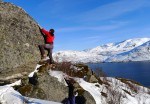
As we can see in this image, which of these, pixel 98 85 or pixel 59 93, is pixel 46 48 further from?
pixel 98 85

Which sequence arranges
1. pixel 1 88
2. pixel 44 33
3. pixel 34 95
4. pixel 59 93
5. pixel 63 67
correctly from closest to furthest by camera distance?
pixel 1 88 < pixel 44 33 < pixel 34 95 < pixel 59 93 < pixel 63 67

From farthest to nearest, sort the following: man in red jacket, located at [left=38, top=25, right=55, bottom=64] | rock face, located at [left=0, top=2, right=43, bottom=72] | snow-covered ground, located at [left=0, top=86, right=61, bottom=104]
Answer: man in red jacket, located at [left=38, top=25, right=55, bottom=64] < rock face, located at [left=0, top=2, right=43, bottom=72] < snow-covered ground, located at [left=0, top=86, right=61, bottom=104]

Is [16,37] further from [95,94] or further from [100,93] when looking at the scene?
[100,93]

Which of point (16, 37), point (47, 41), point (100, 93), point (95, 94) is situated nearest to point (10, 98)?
point (16, 37)

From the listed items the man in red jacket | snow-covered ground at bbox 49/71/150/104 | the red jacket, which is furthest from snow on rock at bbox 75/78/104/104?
the red jacket

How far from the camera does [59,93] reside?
55.7ft

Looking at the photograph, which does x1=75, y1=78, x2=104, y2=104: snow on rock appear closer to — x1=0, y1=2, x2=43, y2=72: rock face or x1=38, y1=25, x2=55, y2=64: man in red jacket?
x1=38, y1=25, x2=55, y2=64: man in red jacket

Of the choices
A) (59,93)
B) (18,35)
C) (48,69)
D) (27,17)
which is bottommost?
(59,93)

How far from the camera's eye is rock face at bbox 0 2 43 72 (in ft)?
42.7

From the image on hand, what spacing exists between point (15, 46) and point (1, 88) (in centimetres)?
203

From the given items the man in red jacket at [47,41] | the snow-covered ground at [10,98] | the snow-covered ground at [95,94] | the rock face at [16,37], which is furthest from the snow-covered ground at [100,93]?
the snow-covered ground at [10,98]

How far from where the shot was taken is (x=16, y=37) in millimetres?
13320

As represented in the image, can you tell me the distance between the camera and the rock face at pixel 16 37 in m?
13.0

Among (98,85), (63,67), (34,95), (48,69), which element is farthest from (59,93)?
(98,85)
